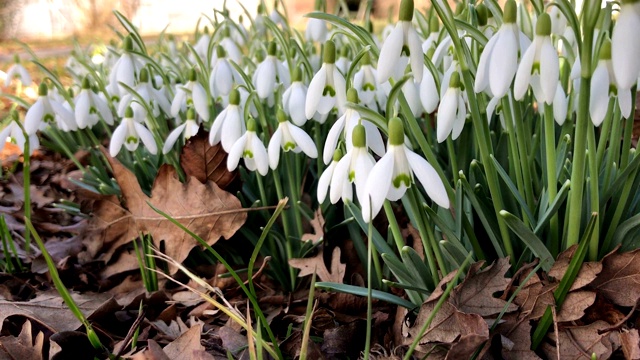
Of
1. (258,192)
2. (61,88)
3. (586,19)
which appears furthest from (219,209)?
(586,19)

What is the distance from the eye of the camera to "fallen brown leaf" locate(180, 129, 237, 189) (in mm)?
1403

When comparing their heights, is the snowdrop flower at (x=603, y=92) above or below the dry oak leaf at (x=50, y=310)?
above

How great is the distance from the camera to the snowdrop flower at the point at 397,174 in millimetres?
801

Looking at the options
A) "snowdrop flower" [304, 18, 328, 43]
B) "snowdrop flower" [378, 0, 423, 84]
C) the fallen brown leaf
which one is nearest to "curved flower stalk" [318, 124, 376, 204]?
"snowdrop flower" [378, 0, 423, 84]

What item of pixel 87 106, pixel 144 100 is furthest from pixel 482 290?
pixel 87 106

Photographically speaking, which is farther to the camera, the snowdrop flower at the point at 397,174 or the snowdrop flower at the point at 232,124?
the snowdrop flower at the point at 232,124

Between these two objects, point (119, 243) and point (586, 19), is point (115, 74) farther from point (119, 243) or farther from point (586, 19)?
point (586, 19)

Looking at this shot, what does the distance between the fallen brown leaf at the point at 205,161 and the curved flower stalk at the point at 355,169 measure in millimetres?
544

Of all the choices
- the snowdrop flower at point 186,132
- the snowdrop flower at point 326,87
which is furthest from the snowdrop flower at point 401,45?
the snowdrop flower at point 186,132

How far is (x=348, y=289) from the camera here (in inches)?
40.7

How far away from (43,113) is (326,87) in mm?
893

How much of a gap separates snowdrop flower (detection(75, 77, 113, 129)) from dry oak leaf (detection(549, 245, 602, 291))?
122 centimetres

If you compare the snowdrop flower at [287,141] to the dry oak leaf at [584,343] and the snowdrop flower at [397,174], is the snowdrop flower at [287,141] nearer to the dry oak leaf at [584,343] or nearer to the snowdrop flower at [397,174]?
the snowdrop flower at [397,174]

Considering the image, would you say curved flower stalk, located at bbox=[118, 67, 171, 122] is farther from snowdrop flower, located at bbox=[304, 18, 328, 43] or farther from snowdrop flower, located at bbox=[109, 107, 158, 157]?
snowdrop flower, located at bbox=[304, 18, 328, 43]
